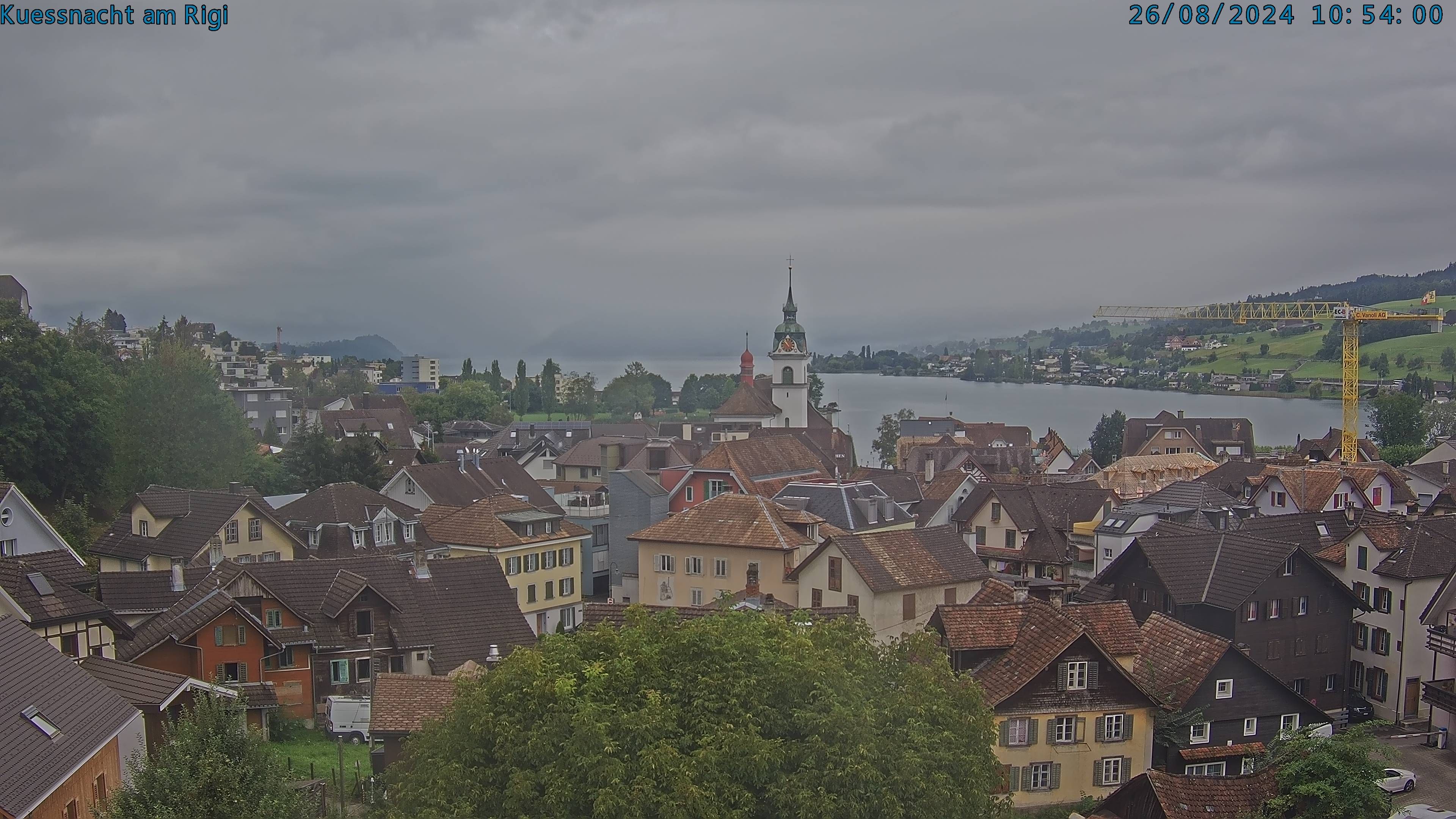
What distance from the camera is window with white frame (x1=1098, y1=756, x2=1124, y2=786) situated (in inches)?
995

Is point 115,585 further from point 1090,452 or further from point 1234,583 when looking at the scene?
point 1090,452

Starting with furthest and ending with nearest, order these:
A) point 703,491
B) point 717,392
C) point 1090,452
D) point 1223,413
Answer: point 1223,413, point 717,392, point 1090,452, point 703,491

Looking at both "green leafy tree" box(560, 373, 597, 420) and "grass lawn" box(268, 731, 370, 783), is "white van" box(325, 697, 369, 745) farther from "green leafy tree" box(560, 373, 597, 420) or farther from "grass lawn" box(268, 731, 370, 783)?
"green leafy tree" box(560, 373, 597, 420)

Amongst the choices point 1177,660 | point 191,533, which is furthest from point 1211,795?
point 191,533

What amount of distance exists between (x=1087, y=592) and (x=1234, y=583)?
4.60 meters

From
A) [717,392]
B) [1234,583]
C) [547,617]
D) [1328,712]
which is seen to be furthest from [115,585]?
[717,392]

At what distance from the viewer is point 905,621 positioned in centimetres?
3256

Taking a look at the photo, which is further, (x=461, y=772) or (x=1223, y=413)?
(x=1223, y=413)

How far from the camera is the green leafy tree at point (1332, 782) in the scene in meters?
20.0

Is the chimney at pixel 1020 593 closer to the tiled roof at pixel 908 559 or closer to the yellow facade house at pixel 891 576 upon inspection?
the tiled roof at pixel 908 559

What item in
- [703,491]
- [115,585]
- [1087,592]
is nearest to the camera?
[115,585]

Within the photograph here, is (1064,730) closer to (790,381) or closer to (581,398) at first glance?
(790,381)

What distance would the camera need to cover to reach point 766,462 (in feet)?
193

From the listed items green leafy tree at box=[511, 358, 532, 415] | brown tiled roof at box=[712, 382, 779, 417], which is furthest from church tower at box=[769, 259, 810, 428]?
green leafy tree at box=[511, 358, 532, 415]
